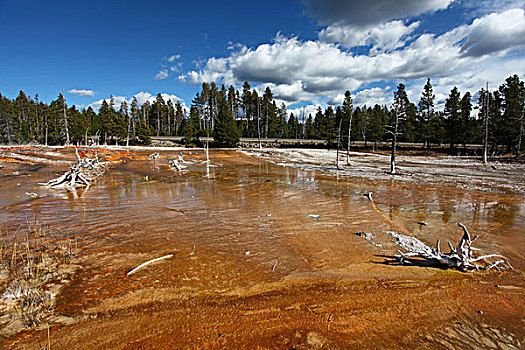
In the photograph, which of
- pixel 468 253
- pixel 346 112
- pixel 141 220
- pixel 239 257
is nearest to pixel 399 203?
pixel 468 253

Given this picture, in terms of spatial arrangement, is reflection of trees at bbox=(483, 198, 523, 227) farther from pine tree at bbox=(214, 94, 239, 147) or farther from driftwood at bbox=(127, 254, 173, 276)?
pine tree at bbox=(214, 94, 239, 147)

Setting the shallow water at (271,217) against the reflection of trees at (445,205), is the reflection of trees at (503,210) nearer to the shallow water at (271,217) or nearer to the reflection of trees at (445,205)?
the shallow water at (271,217)

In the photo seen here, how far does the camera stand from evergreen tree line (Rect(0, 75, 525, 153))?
40844 mm

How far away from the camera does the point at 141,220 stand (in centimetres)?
827

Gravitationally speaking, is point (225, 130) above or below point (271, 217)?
above

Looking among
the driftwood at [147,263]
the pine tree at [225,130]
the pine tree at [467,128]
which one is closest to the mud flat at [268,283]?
the driftwood at [147,263]

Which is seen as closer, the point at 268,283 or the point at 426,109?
the point at 268,283

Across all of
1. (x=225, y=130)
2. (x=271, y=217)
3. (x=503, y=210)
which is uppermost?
(x=225, y=130)

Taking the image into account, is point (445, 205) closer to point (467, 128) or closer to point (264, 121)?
point (467, 128)

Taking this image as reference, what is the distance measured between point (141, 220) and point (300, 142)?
2079 inches

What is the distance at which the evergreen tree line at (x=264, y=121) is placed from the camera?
4084 centimetres

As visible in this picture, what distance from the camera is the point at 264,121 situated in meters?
72.4

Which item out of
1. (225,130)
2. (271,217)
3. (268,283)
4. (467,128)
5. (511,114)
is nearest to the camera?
(268,283)

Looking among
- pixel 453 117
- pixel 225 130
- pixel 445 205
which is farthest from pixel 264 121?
pixel 445 205
